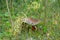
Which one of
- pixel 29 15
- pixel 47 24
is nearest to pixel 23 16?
pixel 29 15

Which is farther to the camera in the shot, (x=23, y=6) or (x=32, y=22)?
(x=23, y=6)

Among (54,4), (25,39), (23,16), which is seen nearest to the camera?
(25,39)

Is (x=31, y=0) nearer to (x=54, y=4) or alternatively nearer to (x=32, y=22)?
(x=54, y=4)

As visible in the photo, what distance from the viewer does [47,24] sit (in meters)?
3.67

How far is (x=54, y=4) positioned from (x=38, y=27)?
2.23 feet

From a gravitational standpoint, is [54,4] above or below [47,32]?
above

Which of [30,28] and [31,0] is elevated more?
[31,0]

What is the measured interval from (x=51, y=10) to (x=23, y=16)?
521 millimetres

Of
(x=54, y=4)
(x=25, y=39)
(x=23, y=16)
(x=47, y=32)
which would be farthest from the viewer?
(x=54, y=4)

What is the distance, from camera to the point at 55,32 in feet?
11.4

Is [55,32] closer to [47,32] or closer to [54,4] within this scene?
[47,32]

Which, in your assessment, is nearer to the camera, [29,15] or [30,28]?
[30,28]

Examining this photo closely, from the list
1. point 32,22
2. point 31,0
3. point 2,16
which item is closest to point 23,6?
point 31,0

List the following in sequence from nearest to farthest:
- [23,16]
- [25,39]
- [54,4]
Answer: [25,39]
[23,16]
[54,4]
